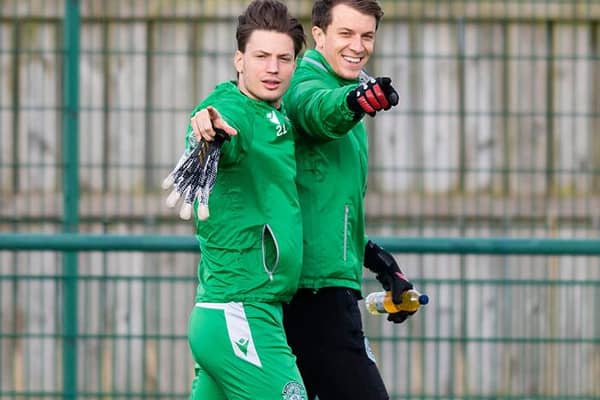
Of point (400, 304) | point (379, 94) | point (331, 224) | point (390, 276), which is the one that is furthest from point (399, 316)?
point (379, 94)

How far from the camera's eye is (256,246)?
19.0ft

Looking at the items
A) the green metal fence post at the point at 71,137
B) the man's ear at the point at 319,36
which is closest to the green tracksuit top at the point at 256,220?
the man's ear at the point at 319,36

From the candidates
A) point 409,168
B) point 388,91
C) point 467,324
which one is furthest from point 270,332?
point 409,168

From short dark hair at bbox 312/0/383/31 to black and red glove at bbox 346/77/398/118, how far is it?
0.52 metres

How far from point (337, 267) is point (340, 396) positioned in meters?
0.44

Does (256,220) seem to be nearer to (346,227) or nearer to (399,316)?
(346,227)

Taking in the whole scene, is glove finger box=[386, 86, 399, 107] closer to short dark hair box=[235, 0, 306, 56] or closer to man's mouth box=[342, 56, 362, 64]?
short dark hair box=[235, 0, 306, 56]

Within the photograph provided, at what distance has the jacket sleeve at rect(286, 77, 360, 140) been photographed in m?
5.75

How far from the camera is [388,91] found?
5.60m

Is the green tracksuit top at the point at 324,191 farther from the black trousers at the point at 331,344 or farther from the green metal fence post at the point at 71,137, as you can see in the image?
the green metal fence post at the point at 71,137

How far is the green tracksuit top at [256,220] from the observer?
226 inches

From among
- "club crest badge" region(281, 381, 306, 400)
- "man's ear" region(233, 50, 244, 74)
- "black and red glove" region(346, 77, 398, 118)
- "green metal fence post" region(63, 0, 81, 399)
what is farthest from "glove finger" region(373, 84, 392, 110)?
"green metal fence post" region(63, 0, 81, 399)

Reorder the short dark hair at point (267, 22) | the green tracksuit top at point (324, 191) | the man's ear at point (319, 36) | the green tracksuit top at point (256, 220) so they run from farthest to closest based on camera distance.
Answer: the man's ear at point (319, 36)
the green tracksuit top at point (324, 191)
the short dark hair at point (267, 22)
the green tracksuit top at point (256, 220)

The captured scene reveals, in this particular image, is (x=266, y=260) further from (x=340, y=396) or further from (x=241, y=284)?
(x=340, y=396)
